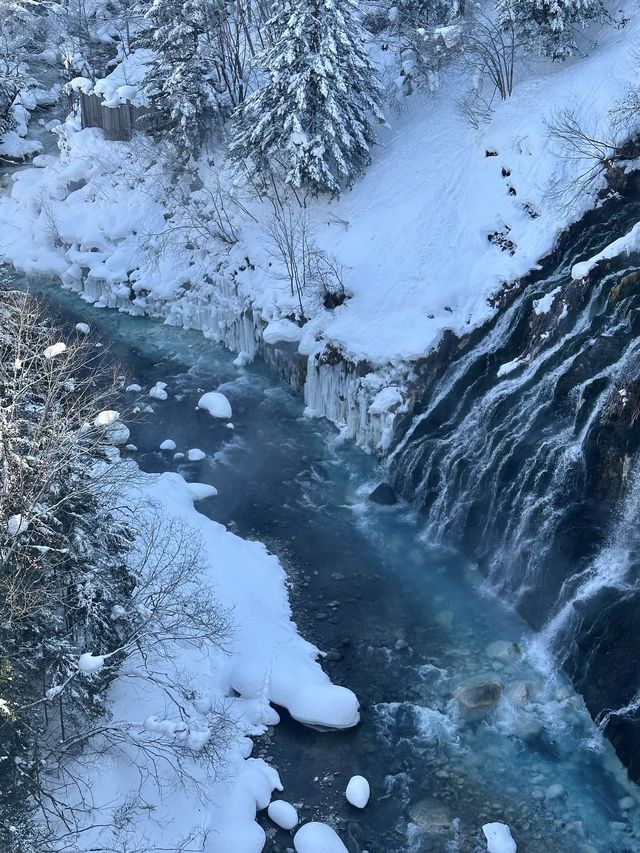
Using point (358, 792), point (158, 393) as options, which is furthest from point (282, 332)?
point (358, 792)

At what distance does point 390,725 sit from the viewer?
1079cm

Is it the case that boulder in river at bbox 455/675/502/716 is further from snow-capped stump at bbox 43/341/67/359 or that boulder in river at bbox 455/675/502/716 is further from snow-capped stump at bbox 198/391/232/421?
snow-capped stump at bbox 198/391/232/421

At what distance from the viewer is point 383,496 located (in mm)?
15445

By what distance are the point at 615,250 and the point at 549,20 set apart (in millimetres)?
8374

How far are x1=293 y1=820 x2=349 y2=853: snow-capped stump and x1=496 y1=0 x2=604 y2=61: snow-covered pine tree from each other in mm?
18554

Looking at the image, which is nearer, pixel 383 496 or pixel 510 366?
pixel 510 366

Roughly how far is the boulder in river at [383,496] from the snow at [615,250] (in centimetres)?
548

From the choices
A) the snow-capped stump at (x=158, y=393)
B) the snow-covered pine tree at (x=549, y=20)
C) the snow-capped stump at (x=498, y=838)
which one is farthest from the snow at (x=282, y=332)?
the snow-capped stump at (x=498, y=838)

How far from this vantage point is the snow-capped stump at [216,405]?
1864cm

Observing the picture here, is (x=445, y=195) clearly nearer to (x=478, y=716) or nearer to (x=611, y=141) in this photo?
(x=611, y=141)

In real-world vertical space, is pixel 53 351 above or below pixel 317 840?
above

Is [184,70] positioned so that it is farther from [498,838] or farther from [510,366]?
[498,838]

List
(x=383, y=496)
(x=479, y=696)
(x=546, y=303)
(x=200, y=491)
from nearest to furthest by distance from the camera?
(x=479, y=696)
(x=546, y=303)
(x=383, y=496)
(x=200, y=491)

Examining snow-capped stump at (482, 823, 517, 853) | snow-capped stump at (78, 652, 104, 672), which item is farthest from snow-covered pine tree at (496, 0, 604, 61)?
snow-capped stump at (78, 652, 104, 672)
